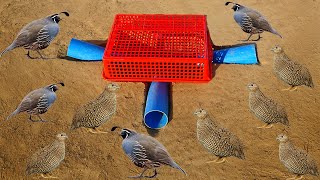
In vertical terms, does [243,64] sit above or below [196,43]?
below

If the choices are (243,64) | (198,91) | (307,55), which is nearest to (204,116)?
(198,91)

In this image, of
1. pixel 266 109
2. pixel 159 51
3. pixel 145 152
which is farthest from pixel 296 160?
pixel 159 51

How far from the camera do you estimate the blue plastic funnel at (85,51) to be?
310 inches

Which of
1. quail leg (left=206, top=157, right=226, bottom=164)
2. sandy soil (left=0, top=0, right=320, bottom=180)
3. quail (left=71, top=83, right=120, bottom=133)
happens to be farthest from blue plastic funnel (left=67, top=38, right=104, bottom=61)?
quail leg (left=206, top=157, right=226, bottom=164)

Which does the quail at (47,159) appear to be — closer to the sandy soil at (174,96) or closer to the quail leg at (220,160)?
the sandy soil at (174,96)

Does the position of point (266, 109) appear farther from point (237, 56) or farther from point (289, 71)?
point (237, 56)

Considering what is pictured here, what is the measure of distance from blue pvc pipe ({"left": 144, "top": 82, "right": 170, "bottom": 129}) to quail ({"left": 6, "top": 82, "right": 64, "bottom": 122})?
1.79m

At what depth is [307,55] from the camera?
780cm

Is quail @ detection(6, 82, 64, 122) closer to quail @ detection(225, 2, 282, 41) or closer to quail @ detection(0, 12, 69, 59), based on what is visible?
quail @ detection(0, 12, 69, 59)

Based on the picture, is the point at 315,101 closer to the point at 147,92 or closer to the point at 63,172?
the point at 147,92

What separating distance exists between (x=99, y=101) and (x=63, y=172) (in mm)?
1513

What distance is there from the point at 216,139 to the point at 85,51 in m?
3.28

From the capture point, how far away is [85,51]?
7871mm

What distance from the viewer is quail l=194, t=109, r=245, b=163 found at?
6.20 meters
